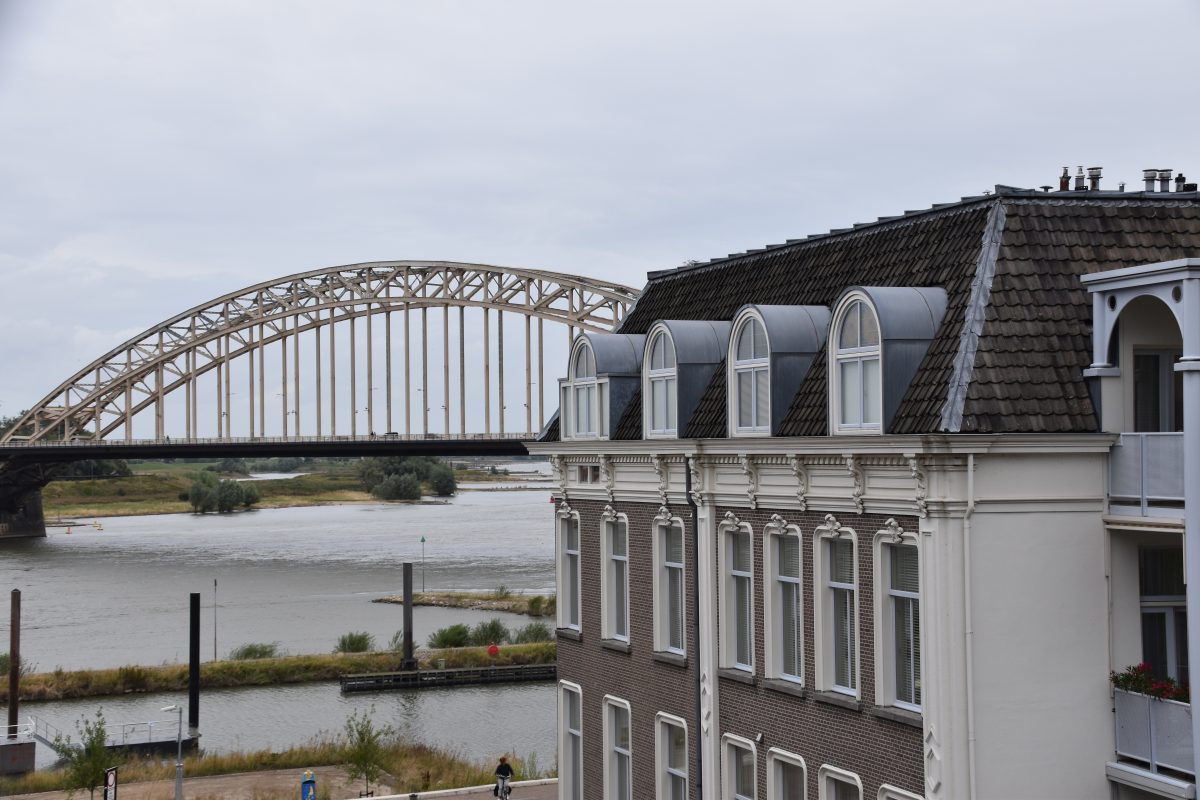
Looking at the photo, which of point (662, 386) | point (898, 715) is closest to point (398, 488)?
point (662, 386)

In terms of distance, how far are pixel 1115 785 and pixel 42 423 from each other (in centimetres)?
11508

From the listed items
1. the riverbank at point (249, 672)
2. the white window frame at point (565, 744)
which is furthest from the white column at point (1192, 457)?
the riverbank at point (249, 672)

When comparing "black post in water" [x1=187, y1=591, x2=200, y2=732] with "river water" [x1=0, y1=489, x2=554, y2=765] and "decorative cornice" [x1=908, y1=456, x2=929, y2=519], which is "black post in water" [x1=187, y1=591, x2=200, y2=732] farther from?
"decorative cornice" [x1=908, y1=456, x2=929, y2=519]

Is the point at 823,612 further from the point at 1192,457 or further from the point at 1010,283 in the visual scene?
the point at 1192,457

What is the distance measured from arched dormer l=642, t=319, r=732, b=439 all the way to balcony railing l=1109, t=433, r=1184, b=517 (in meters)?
6.38

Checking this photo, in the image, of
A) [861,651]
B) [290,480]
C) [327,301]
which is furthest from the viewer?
[290,480]

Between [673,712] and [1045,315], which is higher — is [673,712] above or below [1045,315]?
below

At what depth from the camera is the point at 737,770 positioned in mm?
19406

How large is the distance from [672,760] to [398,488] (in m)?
159

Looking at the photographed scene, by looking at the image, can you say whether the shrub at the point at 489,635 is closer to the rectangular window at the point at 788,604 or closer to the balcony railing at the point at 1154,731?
the rectangular window at the point at 788,604

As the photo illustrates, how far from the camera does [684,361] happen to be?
20.5 meters

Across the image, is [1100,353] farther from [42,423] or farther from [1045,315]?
[42,423]

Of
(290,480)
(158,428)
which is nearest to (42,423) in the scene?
(158,428)

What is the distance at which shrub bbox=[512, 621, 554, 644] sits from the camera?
59906 millimetres
